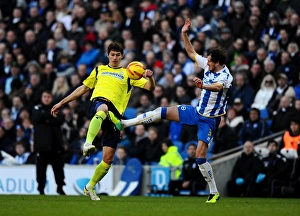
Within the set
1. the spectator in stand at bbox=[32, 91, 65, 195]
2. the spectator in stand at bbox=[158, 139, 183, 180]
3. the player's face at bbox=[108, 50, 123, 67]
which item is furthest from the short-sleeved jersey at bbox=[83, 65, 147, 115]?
the spectator in stand at bbox=[158, 139, 183, 180]

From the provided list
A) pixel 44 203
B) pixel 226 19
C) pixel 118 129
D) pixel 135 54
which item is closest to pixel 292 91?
pixel 226 19

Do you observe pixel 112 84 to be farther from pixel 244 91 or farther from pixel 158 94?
pixel 158 94

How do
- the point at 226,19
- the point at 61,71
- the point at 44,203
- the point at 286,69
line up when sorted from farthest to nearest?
the point at 61,71 < the point at 226,19 < the point at 286,69 < the point at 44,203

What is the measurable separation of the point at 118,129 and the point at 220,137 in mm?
7174

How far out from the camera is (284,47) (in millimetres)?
23250

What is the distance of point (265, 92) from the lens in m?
22.5

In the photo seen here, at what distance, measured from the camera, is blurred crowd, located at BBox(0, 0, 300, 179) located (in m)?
22.2

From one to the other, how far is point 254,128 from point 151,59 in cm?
474

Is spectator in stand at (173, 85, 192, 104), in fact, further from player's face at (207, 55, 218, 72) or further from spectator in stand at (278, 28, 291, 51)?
player's face at (207, 55, 218, 72)

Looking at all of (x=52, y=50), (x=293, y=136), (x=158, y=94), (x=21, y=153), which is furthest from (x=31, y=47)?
(x=293, y=136)

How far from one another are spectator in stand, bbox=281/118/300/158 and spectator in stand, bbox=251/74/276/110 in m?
2.20

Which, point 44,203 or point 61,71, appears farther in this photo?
point 61,71

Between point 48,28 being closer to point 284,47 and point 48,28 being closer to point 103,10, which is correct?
point 103,10

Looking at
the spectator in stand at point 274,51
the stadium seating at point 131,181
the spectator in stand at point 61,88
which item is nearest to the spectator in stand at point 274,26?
the spectator in stand at point 274,51
